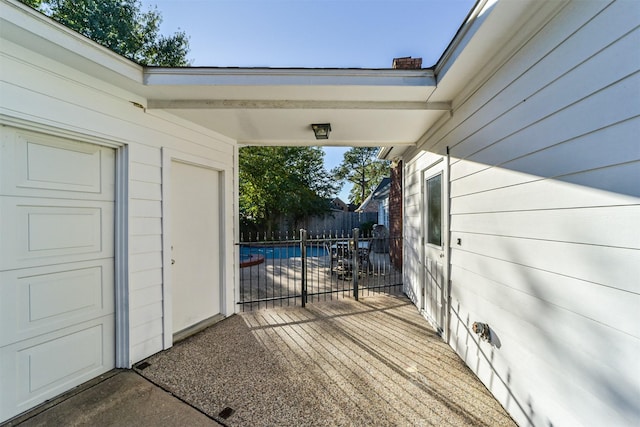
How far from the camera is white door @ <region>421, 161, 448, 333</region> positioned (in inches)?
118

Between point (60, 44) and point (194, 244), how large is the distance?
2211mm

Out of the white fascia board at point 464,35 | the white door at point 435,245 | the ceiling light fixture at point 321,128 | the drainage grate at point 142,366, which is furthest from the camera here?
the ceiling light fixture at point 321,128

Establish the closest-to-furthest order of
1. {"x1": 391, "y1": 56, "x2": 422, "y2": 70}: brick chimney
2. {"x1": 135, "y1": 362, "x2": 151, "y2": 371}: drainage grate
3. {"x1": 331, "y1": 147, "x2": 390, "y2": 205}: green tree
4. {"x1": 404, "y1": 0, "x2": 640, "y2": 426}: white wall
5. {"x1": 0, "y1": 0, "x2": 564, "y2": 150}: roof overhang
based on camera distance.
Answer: {"x1": 404, "y1": 0, "x2": 640, "y2": 426}: white wall → {"x1": 0, "y1": 0, "x2": 564, "y2": 150}: roof overhang → {"x1": 135, "y1": 362, "x2": 151, "y2": 371}: drainage grate → {"x1": 391, "y1": 56, "x2": 422, "y2": 70}: brick chimney → {"x1": 331, "y1": 147, "x2": 390, "y2": 205}: green tree

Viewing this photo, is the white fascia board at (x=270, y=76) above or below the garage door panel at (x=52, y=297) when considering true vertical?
above

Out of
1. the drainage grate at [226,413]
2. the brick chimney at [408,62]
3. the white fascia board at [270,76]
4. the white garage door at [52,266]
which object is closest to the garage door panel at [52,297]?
the white garage door at [52,266]

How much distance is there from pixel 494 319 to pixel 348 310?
2.22 metres

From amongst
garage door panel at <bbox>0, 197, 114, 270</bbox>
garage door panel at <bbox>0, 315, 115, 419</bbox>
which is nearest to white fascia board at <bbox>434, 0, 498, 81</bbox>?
garage door panel at <bbox>0, 197, 114, 270</bbox>

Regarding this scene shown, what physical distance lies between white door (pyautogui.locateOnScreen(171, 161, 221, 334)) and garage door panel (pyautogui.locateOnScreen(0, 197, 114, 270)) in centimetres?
70

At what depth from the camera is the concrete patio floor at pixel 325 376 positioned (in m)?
1.87

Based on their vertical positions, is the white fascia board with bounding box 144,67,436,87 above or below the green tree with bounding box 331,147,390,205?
below

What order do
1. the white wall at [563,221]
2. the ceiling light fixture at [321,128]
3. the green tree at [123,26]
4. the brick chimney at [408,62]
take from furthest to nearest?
the green tree at [123,26] < the brick chimney at [408,62] < the ceiling light fixture at [321,128] < the white wall at [563,221]

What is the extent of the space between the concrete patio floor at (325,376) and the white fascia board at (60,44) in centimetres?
275

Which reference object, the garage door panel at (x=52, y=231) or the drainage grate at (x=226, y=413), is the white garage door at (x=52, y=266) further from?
the drainage grate at (x=226, y=413)

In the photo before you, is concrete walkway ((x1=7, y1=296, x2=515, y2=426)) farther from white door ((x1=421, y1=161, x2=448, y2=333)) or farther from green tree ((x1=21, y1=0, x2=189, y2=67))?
green tree ((x1=21, y1=0, x2=189, y2=67))
